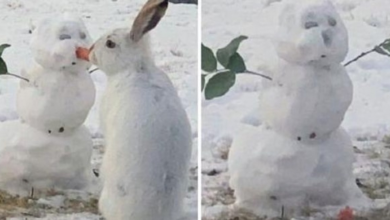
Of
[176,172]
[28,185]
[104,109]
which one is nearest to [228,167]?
[176,172]

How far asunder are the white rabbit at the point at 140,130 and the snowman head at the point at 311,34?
0.63 feet

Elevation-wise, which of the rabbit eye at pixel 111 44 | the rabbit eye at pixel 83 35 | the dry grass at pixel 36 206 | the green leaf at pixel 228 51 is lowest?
the dry grass at pixel 36 206

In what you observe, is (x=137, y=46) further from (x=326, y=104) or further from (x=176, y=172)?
(x=326, y=104)

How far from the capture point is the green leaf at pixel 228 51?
1674 mm

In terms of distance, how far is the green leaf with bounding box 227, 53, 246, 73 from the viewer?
5.49ft

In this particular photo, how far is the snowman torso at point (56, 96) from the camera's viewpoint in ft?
5.53

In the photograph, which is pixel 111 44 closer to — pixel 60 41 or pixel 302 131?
pixel 60 41

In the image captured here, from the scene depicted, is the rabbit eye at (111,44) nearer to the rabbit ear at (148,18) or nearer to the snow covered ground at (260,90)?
the rabbit ear at (148,18)

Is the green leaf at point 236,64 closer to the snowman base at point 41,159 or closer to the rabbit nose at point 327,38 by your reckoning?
the rabbit nose at point 327,38

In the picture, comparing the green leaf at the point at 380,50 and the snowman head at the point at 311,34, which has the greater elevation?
the snowman head at the point at 311,34

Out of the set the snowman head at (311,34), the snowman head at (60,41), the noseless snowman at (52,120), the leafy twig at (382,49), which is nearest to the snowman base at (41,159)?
the noseless snowman at (52,120)

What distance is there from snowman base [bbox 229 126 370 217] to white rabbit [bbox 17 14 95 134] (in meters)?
0.26

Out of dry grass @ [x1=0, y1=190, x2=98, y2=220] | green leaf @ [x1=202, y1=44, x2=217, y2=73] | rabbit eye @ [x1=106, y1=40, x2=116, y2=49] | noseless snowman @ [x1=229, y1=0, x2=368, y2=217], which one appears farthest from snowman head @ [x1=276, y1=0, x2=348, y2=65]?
dry grass @ [x1=0, y1=190, x2=98, y2=220]

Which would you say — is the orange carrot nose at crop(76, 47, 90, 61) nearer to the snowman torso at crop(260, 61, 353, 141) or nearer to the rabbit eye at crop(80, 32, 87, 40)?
the rabbit eye at crop(80, 32, 87, 40)
